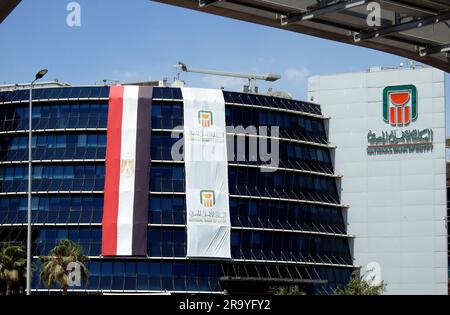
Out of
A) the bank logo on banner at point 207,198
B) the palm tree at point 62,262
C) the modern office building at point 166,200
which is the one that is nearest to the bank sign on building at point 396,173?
the modern office building at point 166,200

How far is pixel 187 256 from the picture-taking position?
102938mm

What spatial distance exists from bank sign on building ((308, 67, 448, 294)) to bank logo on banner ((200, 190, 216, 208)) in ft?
60.1

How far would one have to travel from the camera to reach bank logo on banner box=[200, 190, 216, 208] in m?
104

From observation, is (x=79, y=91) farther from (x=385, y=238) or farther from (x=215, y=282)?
(x=385, y=238)

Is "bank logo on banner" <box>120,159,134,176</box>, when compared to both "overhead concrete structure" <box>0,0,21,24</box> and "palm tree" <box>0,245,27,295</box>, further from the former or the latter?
"overhead concrete structure" <box>0,0,21,24</box>

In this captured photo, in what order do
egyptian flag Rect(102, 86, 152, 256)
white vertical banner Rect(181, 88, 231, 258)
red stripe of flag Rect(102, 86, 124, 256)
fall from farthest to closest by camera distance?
1. white vertical banner Rect(181, 88, 231, 258)
2. red stripe of flag Rect(102, 86, 124, 256)
3. egyptian flag Rect(102, 86, 152, 256)

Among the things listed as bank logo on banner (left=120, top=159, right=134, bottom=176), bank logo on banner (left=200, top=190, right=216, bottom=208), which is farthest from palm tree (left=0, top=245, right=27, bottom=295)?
bank logo on banner (left=200, top=190, right=216, bottom=208)

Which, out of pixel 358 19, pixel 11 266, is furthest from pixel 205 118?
pixel 358 19

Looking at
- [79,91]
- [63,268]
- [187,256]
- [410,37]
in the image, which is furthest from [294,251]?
[410,37]

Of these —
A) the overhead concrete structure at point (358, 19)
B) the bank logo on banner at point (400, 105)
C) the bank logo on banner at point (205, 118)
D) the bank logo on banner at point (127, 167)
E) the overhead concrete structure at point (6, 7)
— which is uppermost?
the bank logo on banner at point (400, 105)

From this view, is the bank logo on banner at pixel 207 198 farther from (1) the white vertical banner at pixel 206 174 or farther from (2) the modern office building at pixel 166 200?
(2) the modern office building at pixel 166 200

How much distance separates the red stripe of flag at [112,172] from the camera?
103 metres

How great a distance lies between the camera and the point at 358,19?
24734 mm

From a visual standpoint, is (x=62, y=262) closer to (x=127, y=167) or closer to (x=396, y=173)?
(x=127, y=167)
